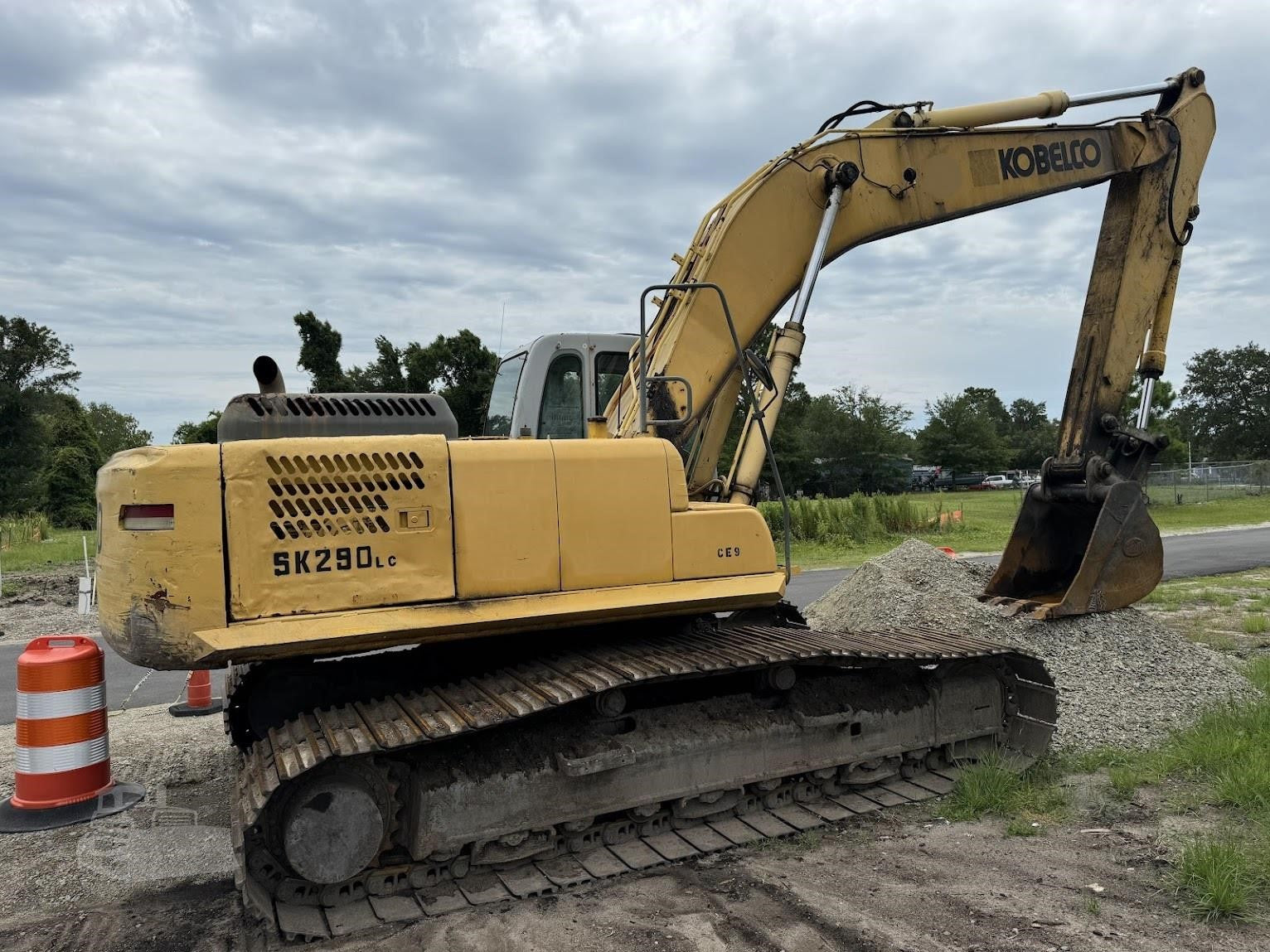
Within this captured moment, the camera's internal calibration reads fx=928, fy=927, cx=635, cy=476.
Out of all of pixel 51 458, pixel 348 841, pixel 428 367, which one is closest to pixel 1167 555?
pixel 428 367

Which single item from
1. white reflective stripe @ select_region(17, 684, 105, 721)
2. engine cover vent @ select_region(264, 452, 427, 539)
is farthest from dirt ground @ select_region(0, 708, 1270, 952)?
engine cover vent @ select_region(264, 452, 427, 539)

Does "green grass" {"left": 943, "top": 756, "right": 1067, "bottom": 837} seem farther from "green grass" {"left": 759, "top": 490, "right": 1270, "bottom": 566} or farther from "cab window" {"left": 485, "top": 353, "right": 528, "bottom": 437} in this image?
A: "green grass" {"left": 759, "top": 490, "right": 1270, "bottom": 566}

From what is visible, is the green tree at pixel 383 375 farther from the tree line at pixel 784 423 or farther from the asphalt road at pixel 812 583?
the asphalt road at pixel 812 583

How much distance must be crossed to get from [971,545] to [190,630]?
21088 millimetres

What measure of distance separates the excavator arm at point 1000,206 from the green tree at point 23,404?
38.6 metres

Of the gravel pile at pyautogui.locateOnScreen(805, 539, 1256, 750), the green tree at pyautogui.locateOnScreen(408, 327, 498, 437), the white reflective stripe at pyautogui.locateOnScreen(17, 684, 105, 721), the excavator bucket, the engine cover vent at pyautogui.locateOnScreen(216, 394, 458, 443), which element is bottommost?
the gravel pile at pyautogui.locateOnScreen(805, 539, 1256, 750)

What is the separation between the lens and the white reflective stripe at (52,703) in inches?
199

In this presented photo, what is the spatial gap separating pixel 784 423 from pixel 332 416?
48636 millimetres

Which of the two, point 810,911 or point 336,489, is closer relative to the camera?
point 810,911

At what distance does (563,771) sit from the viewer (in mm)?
4434

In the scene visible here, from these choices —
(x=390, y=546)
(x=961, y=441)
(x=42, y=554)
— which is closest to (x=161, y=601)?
(x=390, y=546)

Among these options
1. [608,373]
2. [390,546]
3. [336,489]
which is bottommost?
[390,546]

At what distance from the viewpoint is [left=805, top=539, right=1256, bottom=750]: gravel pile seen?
20.6 ft

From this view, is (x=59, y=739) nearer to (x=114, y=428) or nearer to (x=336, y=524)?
(x=336, y=524)
